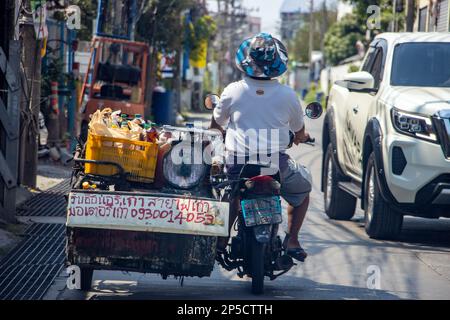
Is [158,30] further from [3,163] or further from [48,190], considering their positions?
[3,163]

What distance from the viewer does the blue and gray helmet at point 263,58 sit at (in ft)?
25.0

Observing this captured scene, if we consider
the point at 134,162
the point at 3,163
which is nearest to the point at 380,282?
the point at 134,162

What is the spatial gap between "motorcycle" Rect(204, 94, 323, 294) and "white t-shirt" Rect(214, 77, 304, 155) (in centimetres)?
19

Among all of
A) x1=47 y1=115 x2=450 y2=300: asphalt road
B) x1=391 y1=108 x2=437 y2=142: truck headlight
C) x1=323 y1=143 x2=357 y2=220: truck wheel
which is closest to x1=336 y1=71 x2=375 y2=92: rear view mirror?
x1=391 y1=108 x2=437 y2=142: truck headlight

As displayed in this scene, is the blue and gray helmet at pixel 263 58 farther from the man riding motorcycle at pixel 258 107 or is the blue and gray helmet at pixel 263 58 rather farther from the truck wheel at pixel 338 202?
the truck wheel at pixel 338 202

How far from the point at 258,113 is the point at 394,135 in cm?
292

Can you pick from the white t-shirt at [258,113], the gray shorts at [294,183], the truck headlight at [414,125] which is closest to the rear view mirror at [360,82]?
the truck headlight at [414,125]

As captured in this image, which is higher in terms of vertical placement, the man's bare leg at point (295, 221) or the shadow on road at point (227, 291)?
Result: the man's bare leg at point (295, 221)

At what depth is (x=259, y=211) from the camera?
735 centimetres

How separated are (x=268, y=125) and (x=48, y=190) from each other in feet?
22.8

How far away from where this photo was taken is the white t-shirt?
7641 millimetres

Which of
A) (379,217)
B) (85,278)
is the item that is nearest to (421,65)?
(379,217)

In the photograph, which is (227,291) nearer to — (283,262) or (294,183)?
(283,262)

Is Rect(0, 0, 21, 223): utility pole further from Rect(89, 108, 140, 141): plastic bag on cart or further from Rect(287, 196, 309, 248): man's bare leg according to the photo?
Rect(287, 196, 309, 248): man's bare leg
